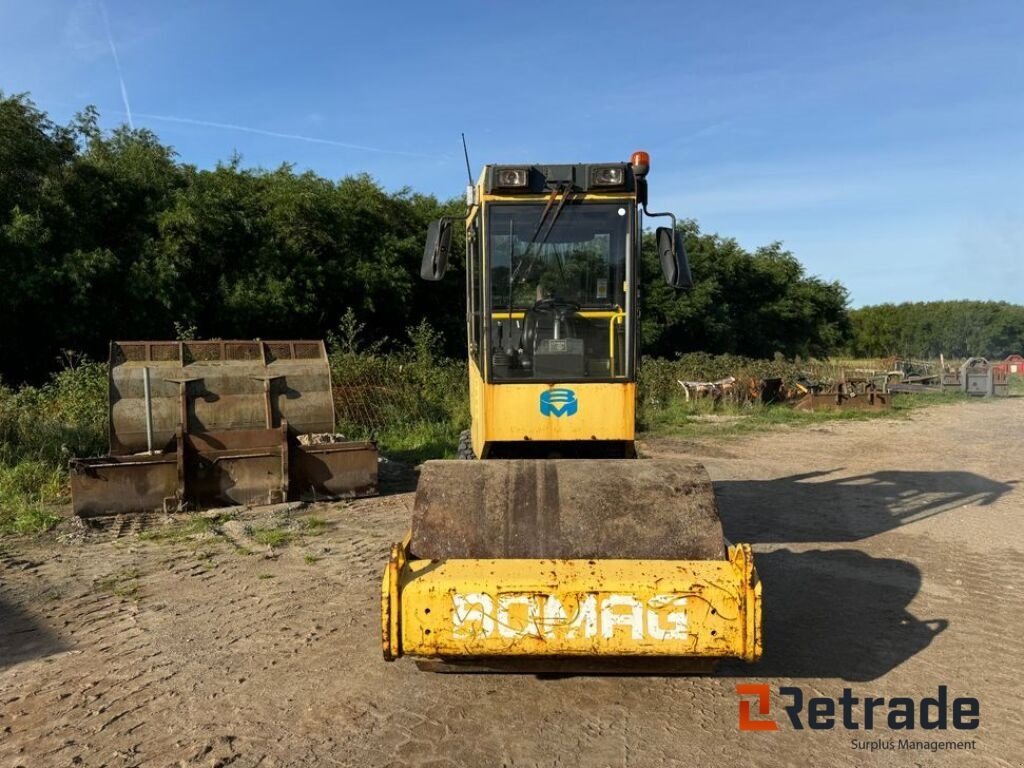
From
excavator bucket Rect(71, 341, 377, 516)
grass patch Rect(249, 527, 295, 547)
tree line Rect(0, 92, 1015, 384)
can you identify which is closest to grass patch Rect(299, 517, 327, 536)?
grass patch Rect(249, 527, 295, 547)

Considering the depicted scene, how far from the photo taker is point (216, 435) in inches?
336

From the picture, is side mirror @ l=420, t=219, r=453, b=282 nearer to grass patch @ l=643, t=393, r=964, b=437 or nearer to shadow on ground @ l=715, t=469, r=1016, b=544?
shadow on ground @ l=715, t=469, r=1016, b=544

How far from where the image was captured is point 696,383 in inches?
835

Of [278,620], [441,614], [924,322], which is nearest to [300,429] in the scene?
[278,620]

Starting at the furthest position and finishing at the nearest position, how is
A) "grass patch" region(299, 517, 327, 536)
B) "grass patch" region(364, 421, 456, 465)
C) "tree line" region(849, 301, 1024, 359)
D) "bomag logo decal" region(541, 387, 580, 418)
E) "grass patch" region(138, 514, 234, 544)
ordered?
"tree line" region(849, 301, 1024, 359)
"grass patch" region(364, 421, 456, 465)
"grass patch" region(299, 517, 327, 536)
"grass patch" region(138, 514, 234, 544)
"bomag logo decal" region(541, 387, 580, 418)

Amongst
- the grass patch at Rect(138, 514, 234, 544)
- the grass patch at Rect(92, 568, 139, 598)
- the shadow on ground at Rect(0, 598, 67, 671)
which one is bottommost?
the shadow on ground at Rect(0, 598, 67, 671)

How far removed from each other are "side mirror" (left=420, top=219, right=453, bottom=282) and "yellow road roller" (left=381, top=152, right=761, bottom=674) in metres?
0.01

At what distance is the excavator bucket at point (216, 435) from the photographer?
8195 millimetres

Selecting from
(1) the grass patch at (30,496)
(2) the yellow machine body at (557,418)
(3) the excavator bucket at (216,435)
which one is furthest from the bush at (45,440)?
(2) the yellow machine body at (557,418)

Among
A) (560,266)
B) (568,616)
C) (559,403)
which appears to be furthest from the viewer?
(560,266)

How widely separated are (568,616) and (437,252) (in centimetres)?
297

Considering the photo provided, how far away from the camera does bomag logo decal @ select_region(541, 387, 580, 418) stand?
564 cm

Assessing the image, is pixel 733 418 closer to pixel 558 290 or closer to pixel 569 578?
pixel 558 290

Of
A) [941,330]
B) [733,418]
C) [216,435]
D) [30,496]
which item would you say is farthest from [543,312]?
[941,330]
